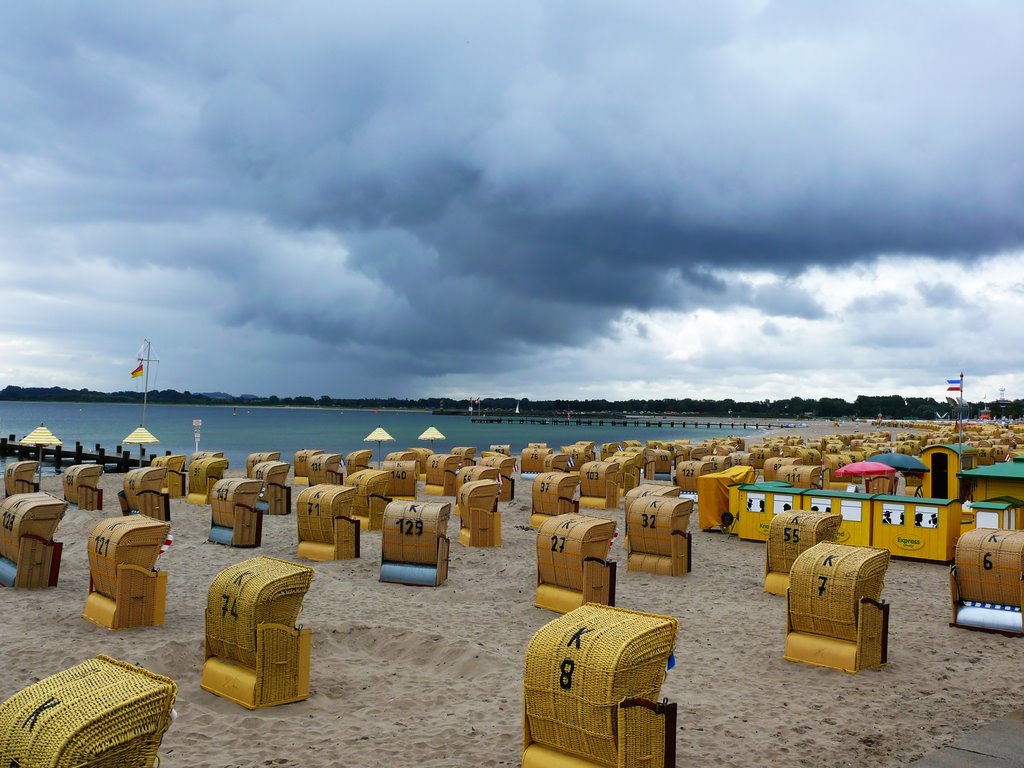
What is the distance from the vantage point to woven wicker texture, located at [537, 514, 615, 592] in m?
13.6

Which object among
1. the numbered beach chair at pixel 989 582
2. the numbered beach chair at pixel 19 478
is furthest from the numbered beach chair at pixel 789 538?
the numbered beach chair at pixel 19 478

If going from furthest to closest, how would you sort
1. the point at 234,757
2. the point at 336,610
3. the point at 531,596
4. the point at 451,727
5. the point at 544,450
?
the point at 544,450 → the point at 531,596 → the point at 336,610 → the point at 451,727 → the point at 234,757

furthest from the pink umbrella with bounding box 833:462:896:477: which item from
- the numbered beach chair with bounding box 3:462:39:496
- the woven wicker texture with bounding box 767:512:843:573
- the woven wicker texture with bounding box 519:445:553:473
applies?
the numbered beach chair with bounding box 3:462:39:496

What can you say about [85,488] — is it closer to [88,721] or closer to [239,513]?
[239,513]

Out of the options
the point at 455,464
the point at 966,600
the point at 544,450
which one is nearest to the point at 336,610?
the point at 966,600

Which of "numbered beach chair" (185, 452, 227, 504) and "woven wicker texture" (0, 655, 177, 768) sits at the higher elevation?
"woven wicker texture" (0, 655, 177, 768)

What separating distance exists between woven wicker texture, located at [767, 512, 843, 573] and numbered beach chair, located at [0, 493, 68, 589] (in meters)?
13.5

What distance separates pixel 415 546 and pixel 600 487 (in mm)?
13986

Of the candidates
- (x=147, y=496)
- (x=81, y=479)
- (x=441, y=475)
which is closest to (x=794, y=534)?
(x=147, y=496)

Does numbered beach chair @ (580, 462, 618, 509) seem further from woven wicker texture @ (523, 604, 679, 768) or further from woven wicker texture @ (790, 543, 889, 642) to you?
woven wicker texture @ (523, 604, 679, 768)

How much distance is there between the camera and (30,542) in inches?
584

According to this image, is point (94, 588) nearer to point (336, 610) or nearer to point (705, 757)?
point (336, 610)

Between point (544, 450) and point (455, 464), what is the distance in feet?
35.0

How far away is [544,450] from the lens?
139 ft
